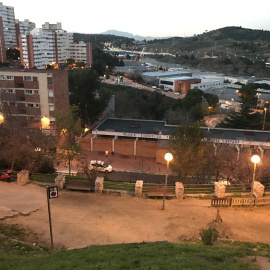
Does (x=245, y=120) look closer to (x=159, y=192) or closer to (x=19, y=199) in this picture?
(x=159, y=192)

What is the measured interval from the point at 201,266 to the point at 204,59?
490 feet

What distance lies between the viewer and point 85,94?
41469 mm

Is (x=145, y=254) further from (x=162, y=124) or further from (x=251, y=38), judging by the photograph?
(x=251, y=38)

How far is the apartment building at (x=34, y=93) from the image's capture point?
3462 centimetres

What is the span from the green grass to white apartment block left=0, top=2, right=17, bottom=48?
10725 cm

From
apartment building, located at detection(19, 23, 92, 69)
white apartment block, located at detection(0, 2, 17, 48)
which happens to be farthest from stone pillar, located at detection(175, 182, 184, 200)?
white apartment block, located at detection(0, 2, 17, 48)

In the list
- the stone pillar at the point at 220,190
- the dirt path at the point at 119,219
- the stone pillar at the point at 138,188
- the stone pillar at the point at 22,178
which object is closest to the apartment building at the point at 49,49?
the stone pillar at the point at 22,178

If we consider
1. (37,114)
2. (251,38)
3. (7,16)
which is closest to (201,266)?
(37,114)

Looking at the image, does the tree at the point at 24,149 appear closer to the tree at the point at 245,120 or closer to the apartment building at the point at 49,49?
the tree at the point at 245,120

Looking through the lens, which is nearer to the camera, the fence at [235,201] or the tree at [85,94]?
the fence at [235,201]

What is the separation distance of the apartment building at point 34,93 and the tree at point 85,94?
194 inches

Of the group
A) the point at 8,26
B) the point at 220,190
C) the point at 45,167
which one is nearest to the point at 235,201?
the point at 220,190

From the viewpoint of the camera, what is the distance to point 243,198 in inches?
544

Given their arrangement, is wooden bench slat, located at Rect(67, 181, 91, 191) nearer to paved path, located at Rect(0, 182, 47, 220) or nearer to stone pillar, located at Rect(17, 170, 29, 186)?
paved path, located at Rect(0, 182, 47, 220)
